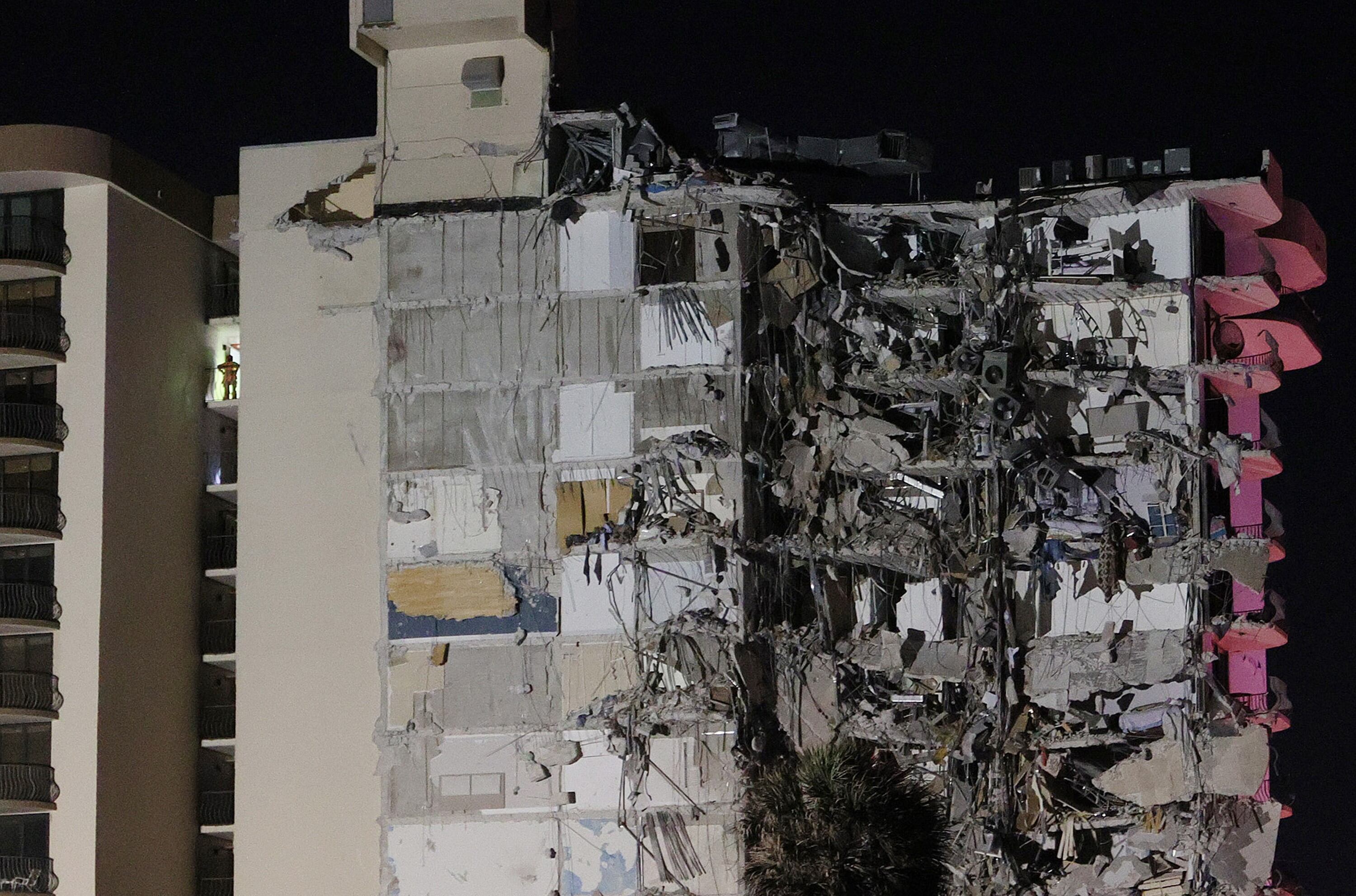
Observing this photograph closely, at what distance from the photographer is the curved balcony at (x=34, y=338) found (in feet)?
89.1

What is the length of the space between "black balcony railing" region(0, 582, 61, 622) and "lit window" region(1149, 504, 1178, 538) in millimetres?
16744

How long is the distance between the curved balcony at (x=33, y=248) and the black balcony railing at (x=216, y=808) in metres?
8.93

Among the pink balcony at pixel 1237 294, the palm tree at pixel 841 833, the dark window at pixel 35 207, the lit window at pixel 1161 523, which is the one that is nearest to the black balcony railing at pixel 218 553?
the dark window at pixel 35 207

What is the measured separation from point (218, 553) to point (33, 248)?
19.1 ft

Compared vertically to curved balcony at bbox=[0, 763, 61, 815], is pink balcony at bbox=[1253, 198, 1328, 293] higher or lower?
higher

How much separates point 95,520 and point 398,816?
7052 millimetres

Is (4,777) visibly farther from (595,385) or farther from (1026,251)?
(1026,251)

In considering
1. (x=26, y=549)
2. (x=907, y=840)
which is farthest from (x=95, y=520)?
(x=907, y=840)

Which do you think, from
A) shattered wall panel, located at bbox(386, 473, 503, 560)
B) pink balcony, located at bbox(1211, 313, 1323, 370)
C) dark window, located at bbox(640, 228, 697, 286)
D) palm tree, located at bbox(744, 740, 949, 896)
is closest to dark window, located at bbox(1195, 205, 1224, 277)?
pink balcony, located at bbox(1211, 313, 1323, 370)

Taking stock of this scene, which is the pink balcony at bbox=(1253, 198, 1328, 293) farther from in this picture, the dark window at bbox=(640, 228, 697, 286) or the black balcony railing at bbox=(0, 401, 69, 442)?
the black balcony railing at bbox=(0, 401, 69, 442)

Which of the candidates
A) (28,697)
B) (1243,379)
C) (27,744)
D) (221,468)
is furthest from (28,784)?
(1243,379)

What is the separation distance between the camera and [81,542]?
2661 centimetres

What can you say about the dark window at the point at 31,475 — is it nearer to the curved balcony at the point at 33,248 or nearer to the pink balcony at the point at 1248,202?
the curved balcony at the point at 33,248

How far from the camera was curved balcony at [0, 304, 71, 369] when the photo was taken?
27.2m
